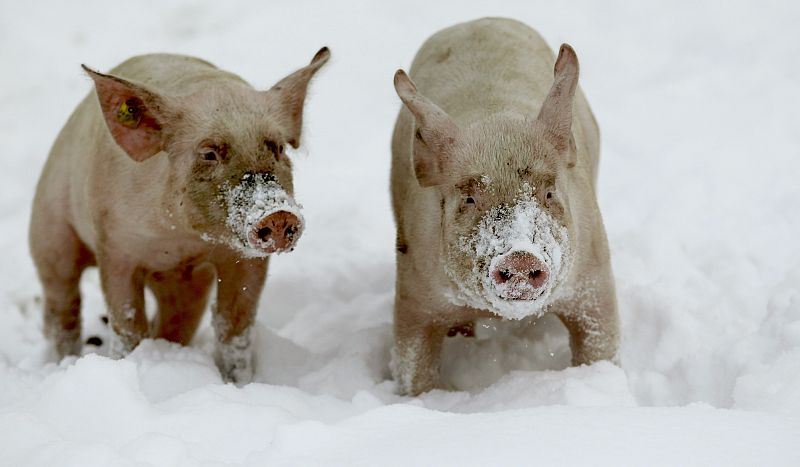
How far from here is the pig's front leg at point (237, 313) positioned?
5559 millimetres

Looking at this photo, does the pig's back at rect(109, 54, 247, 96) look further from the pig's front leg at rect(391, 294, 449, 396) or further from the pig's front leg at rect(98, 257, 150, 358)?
the pig's front leg at rect(391, 294, 449, 396)

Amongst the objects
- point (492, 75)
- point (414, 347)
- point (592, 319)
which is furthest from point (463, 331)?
point (492, 75)

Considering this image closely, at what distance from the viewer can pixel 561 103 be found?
15.0 feet

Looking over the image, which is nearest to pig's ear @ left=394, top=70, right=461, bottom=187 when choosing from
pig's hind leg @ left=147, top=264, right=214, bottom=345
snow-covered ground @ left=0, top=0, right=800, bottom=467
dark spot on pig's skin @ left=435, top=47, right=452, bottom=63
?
snow-covered ground @ left=0, top=0, right=800, bottom=467

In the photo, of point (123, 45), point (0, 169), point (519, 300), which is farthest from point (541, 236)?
point (123, 45)

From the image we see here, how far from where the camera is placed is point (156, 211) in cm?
523

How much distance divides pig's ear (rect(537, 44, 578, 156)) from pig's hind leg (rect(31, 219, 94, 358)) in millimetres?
3039

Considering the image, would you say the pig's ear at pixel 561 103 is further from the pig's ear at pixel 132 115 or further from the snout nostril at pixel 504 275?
the pig's ear at pixel 132 115

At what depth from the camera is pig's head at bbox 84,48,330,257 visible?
184 inches

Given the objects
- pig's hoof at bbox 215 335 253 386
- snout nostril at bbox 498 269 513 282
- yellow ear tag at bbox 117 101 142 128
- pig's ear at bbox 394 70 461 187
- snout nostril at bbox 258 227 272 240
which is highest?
pig's ear at bbox 394 70 461 187

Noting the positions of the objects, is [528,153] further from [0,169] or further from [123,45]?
[123,45]

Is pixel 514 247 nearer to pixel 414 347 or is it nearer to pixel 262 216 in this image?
pixel 262 216

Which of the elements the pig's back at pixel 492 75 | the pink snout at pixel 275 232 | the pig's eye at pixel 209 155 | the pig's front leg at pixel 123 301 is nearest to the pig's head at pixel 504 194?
the pig's back at pixel 492 75

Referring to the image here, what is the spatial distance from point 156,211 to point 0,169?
3.90 m
